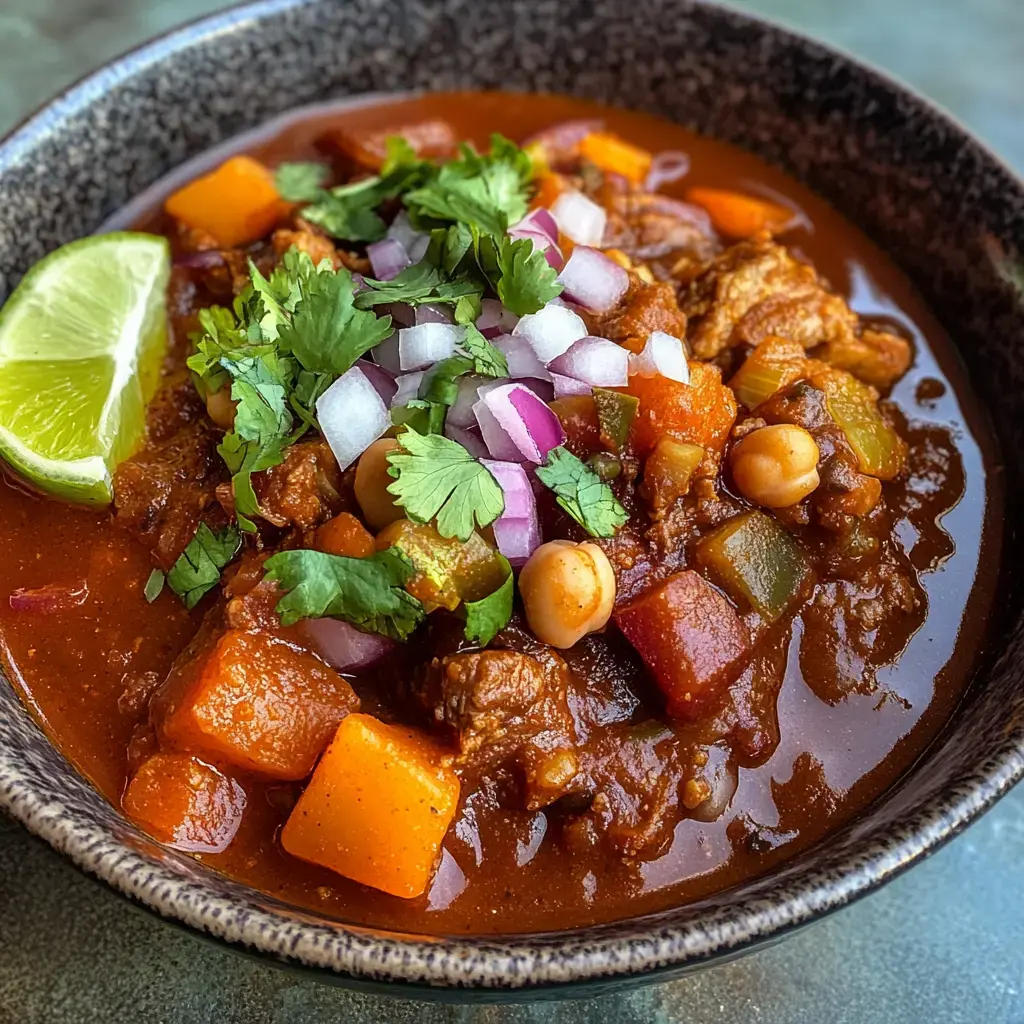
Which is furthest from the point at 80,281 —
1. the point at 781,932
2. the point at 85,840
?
the point at 781,932

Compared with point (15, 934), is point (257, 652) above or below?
above

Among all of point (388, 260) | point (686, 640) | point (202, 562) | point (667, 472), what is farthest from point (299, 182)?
point (686, 640)

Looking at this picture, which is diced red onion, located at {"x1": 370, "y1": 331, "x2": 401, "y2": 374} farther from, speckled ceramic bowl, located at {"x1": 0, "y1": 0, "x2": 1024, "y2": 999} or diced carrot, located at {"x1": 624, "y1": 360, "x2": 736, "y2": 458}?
speckled ceramic bowl, located at {"x1": 0, "y1": 0, "x2": 1024, "y2": 999}

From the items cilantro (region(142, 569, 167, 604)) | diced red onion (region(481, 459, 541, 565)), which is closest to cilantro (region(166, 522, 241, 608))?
cilantro (region(142, 569, 167, 604))

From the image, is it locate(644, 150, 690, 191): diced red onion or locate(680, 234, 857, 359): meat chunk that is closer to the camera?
locate(680, 234, 857, 359): meat chunk

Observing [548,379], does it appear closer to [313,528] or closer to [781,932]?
[313,528]

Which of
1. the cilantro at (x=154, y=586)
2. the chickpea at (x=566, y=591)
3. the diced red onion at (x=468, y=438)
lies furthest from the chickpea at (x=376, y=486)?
the cilantro at (x=154, y=586)

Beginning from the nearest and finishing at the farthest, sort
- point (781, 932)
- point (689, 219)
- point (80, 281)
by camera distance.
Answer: point (781, 932)
point (80, 281)
point (689, 219)

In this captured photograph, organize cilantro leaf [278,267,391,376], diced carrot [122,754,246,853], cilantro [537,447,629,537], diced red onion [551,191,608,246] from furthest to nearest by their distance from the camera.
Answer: diced red onion [551,191,608,246], cilantro leaf [278,267,391,376], cilantro [537,447,629,537], diced carrot [122,754,246,853]
